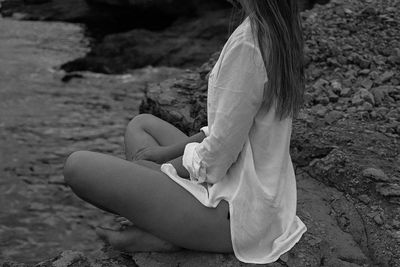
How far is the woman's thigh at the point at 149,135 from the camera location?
3338mm

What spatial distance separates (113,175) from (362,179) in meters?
1.65

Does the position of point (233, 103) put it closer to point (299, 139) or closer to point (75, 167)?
point (75, 167)

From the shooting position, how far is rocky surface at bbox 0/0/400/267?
3.17 m

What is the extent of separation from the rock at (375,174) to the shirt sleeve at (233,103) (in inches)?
53.6

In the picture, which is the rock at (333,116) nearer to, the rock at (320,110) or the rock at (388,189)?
the rock at (320,110)

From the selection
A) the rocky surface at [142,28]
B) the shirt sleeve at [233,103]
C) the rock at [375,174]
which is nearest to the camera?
the shirt sleeve at [233,103]

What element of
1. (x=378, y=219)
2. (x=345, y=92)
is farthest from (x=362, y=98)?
(x=378, y=219)

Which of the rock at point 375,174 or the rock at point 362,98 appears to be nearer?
the rock at point 375,174

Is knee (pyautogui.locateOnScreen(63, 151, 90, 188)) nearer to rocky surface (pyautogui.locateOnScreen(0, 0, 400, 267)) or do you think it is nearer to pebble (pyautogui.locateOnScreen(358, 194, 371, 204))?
rocky surface (pyautogui.locateOnScreen(0, 0, 400, 267))

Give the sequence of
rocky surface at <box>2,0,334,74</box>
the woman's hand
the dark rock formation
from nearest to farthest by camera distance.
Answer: the woman's hand < the dark rock formation < rocky surface at <box>2,0,334,74</box>

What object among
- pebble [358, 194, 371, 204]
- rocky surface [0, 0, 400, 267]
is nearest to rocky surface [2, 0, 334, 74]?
rocky surface [0, 0, 400, 267]

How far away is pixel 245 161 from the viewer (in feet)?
8.39

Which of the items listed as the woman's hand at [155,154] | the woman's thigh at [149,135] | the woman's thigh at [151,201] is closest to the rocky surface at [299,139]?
the woman's thigh at [151,201]

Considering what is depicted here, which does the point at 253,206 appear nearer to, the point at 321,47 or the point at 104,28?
the point at 321,47
